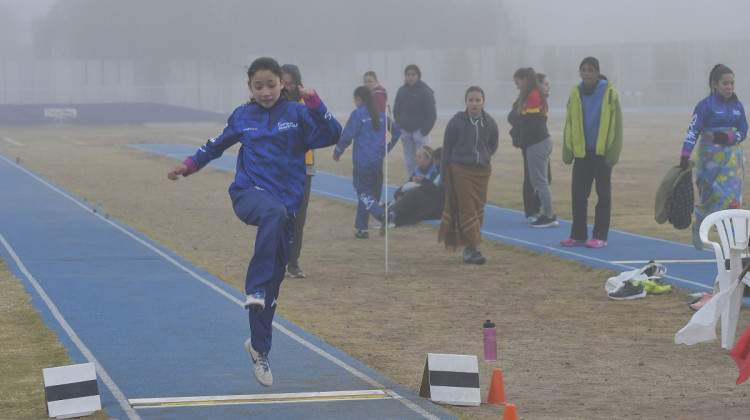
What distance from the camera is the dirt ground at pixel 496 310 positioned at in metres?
7.26

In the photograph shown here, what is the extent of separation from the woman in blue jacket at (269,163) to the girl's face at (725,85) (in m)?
5.97

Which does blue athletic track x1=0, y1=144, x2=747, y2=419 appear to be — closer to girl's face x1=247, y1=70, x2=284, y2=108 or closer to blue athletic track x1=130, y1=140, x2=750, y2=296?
blue athletic track x1=130, y1=140, x2=750, y2=296

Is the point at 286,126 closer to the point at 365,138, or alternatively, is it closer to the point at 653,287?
the point at 653,287

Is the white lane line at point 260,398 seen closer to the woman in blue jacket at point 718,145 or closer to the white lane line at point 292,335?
the white lane line at point 292,335

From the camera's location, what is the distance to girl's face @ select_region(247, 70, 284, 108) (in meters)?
6.94

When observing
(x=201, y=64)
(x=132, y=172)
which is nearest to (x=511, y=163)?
(x=132, y=172)

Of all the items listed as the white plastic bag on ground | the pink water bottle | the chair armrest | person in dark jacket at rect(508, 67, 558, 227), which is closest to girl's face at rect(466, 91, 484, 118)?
person in dark jacket at rect(508, 67, 558, 227)

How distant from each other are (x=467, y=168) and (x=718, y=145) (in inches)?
97.1

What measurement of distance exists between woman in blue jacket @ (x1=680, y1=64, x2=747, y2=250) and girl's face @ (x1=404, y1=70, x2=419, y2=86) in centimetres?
631

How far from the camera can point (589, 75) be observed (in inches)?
527

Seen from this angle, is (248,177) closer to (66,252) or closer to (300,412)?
(300,412)

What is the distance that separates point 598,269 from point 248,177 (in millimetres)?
6217

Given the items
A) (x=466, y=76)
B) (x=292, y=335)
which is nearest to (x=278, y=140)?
(x=292, y=335)

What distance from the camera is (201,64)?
10375 cm
